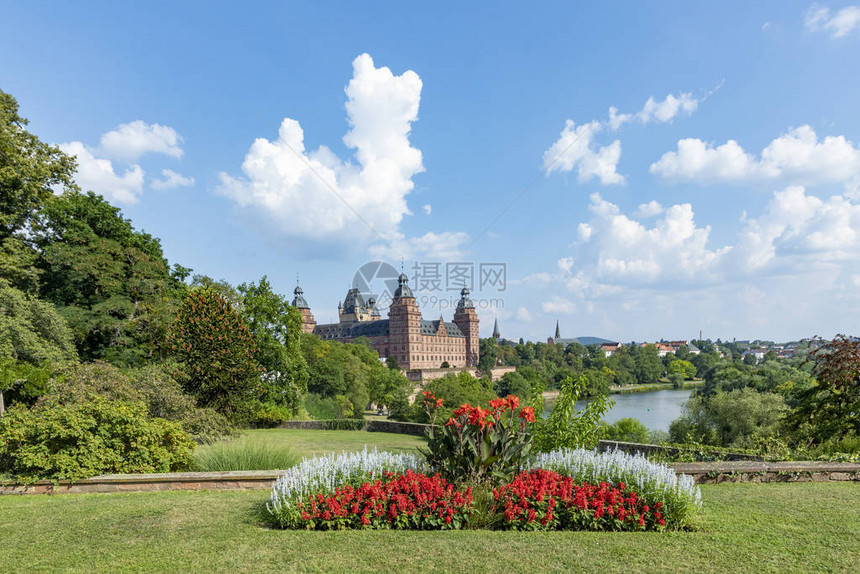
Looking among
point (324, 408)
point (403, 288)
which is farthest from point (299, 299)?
point (324, 408)

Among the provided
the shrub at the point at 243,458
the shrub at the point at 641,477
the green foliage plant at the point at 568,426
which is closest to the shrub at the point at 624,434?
the green foliage plant at the point at 568,426

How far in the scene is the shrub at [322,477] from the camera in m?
5.31

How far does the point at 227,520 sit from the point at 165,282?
68.7 ft

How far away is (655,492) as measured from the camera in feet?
17.6

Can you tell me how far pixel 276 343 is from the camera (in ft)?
89.7

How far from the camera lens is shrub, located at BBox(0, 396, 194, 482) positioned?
730cm

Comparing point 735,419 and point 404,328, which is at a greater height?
point 404,328

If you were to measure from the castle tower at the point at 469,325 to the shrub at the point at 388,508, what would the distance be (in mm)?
118689

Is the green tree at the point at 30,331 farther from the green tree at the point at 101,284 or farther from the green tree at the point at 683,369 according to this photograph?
the green tree at the point at 683,369

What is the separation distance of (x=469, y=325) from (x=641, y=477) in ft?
391

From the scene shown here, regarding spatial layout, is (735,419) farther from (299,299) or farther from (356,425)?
(299,299)

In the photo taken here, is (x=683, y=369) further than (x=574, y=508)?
Yes

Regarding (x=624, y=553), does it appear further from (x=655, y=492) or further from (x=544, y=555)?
(x=655, y=492)

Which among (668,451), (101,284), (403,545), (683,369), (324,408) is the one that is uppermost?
(101,284)
